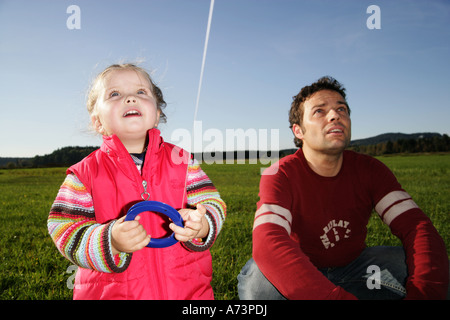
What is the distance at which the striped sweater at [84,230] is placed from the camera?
1774mm

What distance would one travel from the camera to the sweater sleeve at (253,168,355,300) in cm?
207

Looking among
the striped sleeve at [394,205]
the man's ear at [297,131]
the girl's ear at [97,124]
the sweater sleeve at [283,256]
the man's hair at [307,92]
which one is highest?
the man's hair at [307,92]

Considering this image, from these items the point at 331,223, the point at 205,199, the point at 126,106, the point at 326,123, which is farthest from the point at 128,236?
the point at 326,123

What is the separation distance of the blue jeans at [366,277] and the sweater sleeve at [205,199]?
31.3 inches

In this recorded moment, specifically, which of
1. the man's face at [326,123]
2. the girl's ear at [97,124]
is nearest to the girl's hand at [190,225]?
the girl's ear at [97,124]

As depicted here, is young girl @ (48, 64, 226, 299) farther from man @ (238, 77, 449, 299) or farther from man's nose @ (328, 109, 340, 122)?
man's nose @ (328, 109, 340, 122)

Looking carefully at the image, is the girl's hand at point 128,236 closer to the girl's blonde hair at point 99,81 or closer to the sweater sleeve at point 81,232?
the sweater sleeve at point 81,232

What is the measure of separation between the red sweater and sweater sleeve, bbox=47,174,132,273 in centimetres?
103

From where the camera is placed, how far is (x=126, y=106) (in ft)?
6.91

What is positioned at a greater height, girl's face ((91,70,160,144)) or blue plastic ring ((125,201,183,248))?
girl's face ((91,70,160,144))

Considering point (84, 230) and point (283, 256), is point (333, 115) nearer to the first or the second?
point (283, 256)

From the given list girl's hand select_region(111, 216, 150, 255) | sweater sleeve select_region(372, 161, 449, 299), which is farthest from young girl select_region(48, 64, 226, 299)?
sweater sleeve select_region(372, 161, 449, 299)
